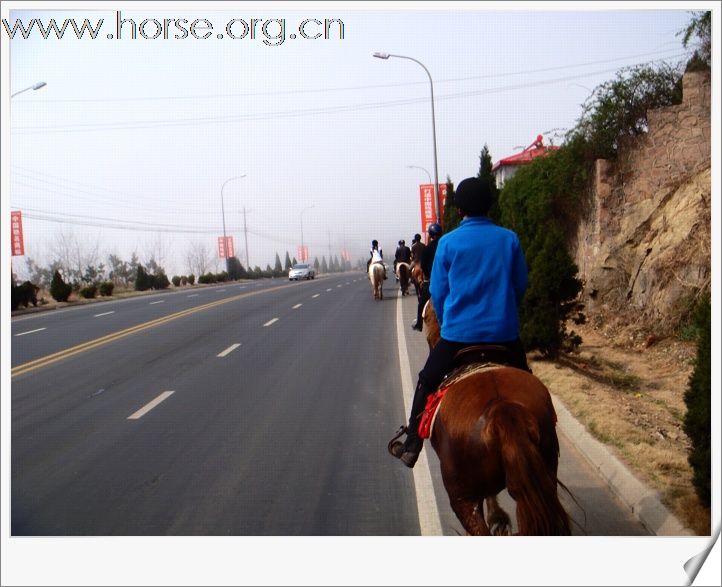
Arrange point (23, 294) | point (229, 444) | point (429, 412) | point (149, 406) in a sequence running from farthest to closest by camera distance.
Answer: point (23, 294), point (149, 406), point (229, 444), point (429, 412)

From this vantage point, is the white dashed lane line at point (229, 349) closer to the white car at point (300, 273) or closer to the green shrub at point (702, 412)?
the green shrub at point (702, 412)

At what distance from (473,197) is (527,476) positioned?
6.27ft

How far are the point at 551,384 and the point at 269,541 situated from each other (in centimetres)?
530

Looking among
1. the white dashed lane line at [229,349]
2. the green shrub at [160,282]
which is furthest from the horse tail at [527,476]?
the green shrub at [160,282]

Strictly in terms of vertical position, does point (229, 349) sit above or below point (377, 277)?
below

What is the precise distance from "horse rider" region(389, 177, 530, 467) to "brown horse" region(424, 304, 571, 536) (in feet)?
0.95

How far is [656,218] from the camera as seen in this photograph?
1451 centimetres

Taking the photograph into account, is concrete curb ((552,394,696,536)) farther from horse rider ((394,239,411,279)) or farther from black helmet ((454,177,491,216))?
horse rider ((394,239,411,279))

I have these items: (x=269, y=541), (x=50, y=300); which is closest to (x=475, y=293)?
(x=269, y=541)

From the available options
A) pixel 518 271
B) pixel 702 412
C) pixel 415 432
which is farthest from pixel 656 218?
pixel 415 432

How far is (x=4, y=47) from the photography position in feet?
19.2

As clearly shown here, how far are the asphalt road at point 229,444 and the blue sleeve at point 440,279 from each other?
1648 millimetres

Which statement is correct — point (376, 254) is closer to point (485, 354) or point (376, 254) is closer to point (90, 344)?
point (90, 344)

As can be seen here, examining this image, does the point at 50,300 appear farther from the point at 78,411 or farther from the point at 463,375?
the point at 463,375
